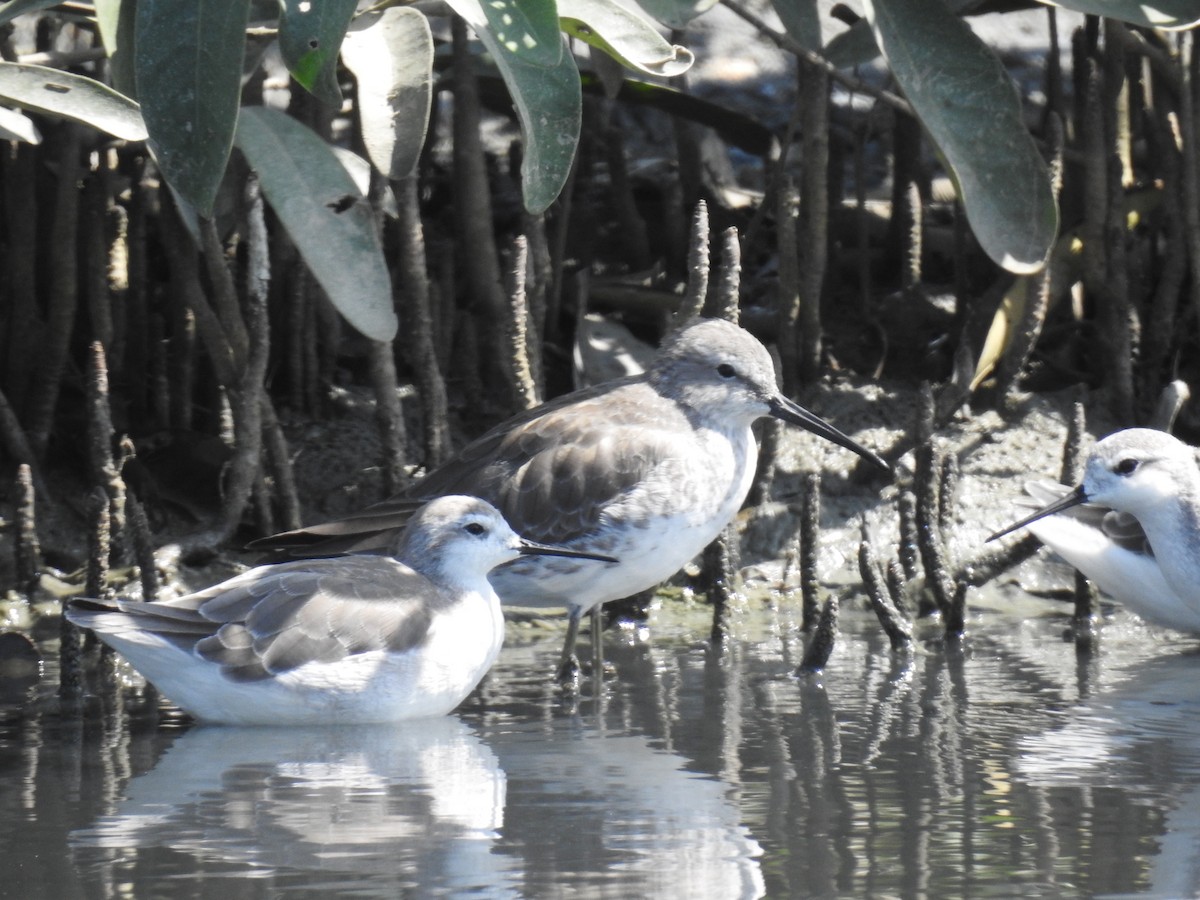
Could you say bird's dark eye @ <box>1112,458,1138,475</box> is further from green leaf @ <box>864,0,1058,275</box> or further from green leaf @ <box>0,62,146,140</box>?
green leaf @ <box>0,62,146,140</box>

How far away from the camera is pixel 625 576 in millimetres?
5785

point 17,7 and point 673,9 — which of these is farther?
point 673,9

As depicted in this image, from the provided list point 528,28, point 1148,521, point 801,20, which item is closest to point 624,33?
point 528,28

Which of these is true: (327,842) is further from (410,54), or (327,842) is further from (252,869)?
(410,54)

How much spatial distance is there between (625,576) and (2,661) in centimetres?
196

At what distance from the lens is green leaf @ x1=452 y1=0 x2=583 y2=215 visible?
16.4ft

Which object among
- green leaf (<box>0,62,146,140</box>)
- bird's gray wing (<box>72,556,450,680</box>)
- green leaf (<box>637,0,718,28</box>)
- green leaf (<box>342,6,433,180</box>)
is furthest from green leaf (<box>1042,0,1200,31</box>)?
green leaf (<box>0,62,146,140</box>)

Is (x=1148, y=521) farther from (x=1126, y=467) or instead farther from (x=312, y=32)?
(x=312, y=32)

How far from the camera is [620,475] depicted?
582cm

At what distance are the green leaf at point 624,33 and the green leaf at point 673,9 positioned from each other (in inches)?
16.2

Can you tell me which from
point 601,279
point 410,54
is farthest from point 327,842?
point 601,279

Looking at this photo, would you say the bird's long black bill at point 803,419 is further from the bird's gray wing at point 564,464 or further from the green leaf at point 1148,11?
the green leaf at point 1148,11

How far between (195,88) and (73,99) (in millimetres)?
627

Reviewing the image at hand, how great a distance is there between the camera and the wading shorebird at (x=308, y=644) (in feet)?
16.4
